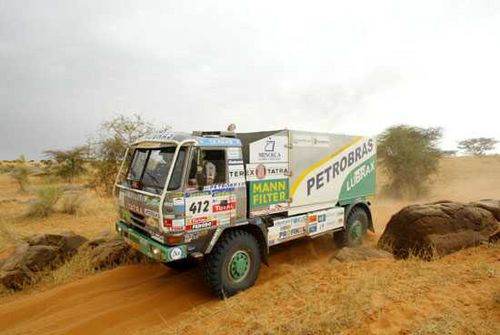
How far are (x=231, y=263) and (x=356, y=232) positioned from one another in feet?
13.9

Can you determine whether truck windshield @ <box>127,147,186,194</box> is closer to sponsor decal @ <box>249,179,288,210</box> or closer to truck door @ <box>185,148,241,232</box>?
truck door @ <box>185,148,241,232</box>

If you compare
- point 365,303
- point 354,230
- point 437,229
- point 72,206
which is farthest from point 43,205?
point 437,229

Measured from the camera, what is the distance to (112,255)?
651cm

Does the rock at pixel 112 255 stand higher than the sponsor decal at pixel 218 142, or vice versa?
the sponsor decal at pixel 218 142

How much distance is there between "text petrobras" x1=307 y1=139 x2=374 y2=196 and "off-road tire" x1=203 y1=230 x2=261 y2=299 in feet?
6.47

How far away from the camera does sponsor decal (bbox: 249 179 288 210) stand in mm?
5441

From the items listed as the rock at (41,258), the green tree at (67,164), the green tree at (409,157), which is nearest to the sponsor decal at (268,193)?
the rock at (41,258)

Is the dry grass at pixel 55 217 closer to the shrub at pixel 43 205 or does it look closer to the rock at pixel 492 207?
the shrub at pixel 43 205

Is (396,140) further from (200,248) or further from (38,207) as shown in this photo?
(38,207)

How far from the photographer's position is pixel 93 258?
647 cm

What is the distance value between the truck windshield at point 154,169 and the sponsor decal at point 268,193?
1.37 metres

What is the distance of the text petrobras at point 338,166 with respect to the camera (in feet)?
21.8

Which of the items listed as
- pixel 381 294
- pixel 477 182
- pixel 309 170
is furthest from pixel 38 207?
pixel 477 182

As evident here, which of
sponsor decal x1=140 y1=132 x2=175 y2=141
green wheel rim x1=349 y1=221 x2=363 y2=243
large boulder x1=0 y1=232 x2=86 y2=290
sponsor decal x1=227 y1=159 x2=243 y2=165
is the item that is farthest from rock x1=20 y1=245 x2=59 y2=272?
green wheel rim x1=349 y1=221 x2=363 y2=243
